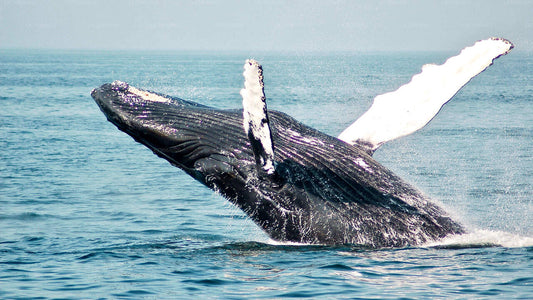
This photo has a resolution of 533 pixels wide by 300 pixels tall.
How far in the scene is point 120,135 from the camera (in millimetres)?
27312

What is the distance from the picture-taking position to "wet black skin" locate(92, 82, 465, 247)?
7.64 m

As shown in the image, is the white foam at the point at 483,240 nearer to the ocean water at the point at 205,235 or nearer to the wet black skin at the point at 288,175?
the ocean water at the point at 205,235

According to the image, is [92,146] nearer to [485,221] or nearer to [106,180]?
[106,180]

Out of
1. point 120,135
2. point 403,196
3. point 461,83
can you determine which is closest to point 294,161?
point 403,196

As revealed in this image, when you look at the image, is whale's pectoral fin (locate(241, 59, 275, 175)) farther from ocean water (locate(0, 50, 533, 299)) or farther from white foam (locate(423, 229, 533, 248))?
white foam (locate(423, 229, 533, 248))

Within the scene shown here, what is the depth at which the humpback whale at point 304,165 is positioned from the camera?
25.1 ft

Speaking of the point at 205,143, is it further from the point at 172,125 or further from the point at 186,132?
the point at 172,125

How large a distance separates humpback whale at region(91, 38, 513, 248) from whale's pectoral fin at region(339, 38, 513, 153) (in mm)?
12

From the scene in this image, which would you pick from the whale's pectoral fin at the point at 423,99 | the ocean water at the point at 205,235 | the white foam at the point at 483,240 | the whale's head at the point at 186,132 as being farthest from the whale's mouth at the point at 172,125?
the white foam at the point at 483,240

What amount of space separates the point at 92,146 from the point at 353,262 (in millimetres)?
16754

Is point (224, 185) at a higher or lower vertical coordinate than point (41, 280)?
higher

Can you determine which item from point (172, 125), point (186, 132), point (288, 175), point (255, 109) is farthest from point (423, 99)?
point (172, 125)

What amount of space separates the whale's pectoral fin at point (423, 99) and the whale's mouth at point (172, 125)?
152cm

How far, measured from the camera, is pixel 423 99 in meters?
8.31
